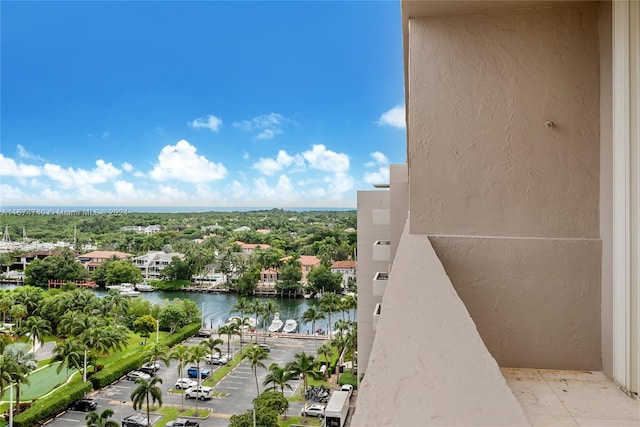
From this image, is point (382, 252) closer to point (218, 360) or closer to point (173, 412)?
point (173, 412)

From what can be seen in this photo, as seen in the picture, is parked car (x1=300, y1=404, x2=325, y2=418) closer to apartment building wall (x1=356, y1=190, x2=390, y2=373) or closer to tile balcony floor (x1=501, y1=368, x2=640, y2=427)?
apartment building wall (x1=356, y1=190, x2=390, y2=373)

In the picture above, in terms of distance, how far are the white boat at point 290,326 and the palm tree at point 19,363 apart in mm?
13295

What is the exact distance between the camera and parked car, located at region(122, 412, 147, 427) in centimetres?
1434

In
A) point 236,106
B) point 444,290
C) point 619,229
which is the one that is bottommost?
point 444,290

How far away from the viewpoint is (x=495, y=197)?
5.59 feet

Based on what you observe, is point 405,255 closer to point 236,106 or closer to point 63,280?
point 63,280

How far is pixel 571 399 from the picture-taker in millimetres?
1229

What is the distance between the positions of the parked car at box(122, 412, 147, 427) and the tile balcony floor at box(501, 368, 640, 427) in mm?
16358

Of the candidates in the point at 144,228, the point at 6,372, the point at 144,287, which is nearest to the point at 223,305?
the point at 144,287

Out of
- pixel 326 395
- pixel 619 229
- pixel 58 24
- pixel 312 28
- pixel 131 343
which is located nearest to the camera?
pixel 619 229

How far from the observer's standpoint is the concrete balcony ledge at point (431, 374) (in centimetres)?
51

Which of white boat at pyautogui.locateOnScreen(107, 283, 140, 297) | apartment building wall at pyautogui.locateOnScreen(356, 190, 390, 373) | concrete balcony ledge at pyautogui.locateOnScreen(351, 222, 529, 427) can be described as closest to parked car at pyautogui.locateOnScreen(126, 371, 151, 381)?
white boat at pyautogui.locateOnScreen(107, 283, 140, 297)

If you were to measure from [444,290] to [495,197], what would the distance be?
35.8 inches

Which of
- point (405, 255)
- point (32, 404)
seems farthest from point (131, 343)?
point (405, 255)
